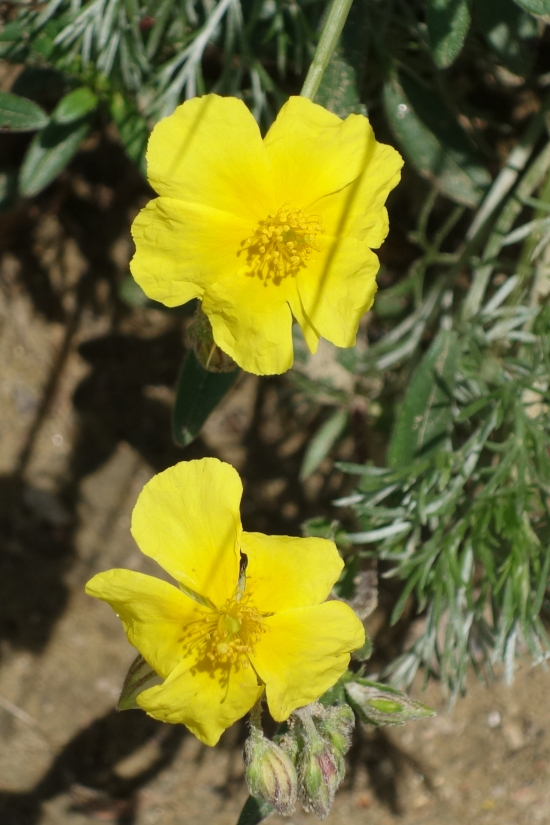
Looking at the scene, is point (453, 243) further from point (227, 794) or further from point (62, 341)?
point (227, 794)

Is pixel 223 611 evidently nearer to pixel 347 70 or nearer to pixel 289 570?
pixel 289 570

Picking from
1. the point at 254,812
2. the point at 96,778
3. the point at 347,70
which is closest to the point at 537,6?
the point at 347,70

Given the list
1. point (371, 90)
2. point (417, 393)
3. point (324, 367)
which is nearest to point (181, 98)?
point (371, 90)

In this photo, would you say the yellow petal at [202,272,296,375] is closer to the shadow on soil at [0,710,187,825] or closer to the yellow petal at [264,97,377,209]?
the yellow petal at [264,97,377,209]

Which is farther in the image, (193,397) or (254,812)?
(193,397)

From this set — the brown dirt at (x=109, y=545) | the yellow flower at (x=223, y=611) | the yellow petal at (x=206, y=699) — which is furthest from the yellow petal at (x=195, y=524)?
the brown dirt at (x=109, y=545)
